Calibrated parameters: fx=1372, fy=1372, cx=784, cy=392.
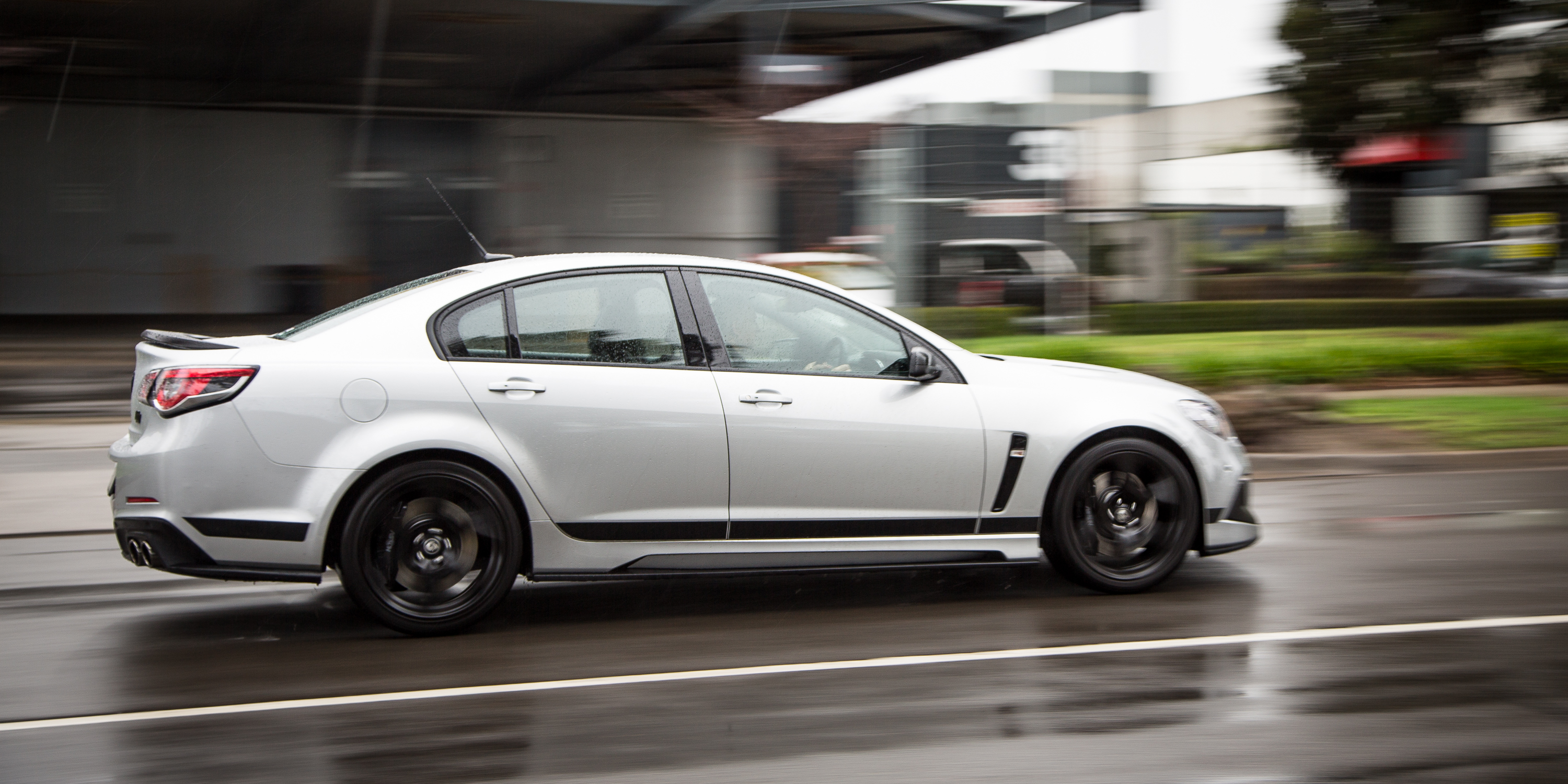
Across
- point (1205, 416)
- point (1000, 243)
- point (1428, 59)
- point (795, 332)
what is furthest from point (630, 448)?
point (1428, 59)

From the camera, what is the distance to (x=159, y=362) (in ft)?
17.0

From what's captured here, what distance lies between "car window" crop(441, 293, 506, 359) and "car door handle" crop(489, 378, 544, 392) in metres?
0.13

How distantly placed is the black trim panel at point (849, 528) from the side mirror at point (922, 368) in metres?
0.58

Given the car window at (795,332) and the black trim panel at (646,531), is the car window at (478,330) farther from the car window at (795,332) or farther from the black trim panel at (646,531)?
the car window at (795,332)

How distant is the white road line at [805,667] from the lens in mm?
4445

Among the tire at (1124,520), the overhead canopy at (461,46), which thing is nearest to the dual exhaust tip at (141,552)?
the tire at (1124,520)

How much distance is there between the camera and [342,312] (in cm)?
566

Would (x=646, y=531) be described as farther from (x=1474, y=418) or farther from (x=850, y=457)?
(x=1474, y=418)

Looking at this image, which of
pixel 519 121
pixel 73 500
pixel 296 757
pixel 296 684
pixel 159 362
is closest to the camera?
pixel 296 757

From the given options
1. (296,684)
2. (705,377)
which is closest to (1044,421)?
(705,377)

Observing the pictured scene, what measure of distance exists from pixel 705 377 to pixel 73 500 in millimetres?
5108

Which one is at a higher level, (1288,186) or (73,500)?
(1288,186)

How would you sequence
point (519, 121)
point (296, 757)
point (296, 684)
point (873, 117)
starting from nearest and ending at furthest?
1. point (296, 757)
2. point (296, 684)
3. point (873, 117)
4. point (519, 121)

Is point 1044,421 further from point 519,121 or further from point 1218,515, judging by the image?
point 519,121
